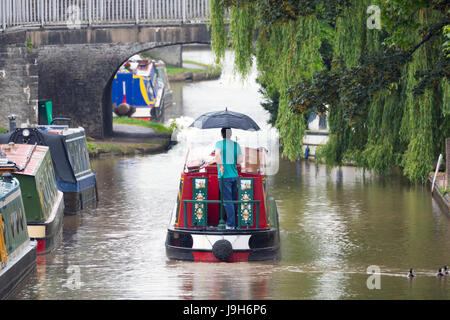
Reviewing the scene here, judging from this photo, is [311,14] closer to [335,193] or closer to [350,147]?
[350,147]

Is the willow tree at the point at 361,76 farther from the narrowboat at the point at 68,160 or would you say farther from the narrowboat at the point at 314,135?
the narrowboat at the point at 314,135

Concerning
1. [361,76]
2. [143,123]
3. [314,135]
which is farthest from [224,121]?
[143,123]

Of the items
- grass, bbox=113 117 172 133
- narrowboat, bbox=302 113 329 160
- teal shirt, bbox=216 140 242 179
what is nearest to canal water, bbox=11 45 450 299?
teal shirt, bbox=216 140 242 179

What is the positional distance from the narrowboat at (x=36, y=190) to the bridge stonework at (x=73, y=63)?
12652 millimetres

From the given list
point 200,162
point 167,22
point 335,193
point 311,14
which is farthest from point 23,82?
point 200,162

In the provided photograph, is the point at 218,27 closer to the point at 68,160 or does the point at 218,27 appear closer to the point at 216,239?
the point at 68,160

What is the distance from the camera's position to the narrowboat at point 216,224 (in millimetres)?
15461

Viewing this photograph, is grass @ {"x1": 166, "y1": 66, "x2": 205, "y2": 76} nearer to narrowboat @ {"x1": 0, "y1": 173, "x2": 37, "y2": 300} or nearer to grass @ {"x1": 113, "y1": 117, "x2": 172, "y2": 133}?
grass @ {"x1": 113, "y1": 117, "x2": 172, "y2": 133}

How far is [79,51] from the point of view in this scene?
1242 inches

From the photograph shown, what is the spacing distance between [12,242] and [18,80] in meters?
17.0

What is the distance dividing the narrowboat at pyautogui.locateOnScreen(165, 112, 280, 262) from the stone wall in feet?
51.5

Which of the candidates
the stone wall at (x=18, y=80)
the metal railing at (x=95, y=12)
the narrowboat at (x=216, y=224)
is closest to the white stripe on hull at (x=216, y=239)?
the narrowboat at (x=216, y=224)

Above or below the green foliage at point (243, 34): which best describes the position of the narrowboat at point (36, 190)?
below

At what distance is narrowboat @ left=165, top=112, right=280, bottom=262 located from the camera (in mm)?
15461
